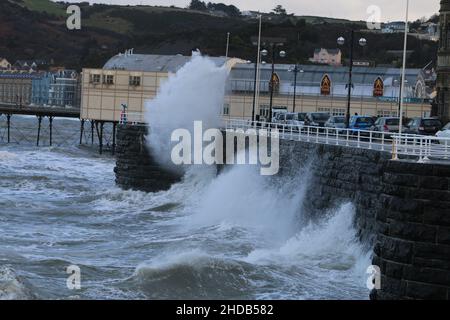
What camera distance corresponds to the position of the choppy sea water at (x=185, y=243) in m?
21.2

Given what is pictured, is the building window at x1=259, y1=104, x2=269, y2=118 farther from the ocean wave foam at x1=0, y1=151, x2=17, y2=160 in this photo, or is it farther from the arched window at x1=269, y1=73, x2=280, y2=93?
the ocean wave foam at x1=0, y1=151, x2=17, y2=160

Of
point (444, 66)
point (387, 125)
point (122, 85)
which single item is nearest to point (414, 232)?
point (387, 125)

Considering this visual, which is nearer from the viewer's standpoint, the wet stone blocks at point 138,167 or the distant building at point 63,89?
the wet stone blocks at point 138,167

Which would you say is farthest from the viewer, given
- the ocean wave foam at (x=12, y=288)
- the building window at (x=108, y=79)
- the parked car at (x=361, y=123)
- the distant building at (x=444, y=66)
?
the building window at (x=108, y=79)

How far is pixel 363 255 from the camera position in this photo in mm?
23344

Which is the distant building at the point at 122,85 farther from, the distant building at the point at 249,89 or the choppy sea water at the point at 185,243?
the choppy sea water at the point at 185,243

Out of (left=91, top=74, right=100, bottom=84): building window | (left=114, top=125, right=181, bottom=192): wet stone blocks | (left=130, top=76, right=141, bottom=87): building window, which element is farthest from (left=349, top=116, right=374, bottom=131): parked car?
(left=91, top=74, right=100, bottom=84): building window

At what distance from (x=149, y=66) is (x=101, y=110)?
4014mm

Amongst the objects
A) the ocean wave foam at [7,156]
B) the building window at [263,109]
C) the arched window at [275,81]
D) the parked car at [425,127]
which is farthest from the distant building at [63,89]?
the parked car at [425,127]

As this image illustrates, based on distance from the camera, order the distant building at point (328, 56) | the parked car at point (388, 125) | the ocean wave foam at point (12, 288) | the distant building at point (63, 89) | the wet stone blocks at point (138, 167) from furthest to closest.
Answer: the distant building at point (63, 89), the distant building at point (328, 56), the wet stone blocks at point (138, 167), the parked car at point (388, 125), the ocean wave foam at point (12, 288)

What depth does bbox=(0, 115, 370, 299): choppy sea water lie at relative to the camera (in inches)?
834

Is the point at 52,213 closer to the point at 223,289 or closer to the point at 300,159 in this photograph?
the point at 300,159

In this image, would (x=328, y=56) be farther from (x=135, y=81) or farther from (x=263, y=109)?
(x=135, y=81)

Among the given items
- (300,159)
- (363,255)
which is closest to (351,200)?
(363,255)
